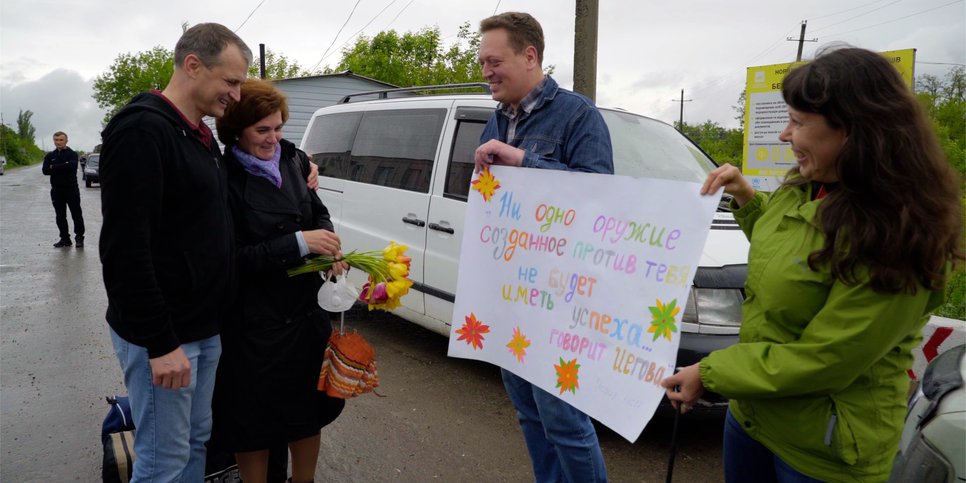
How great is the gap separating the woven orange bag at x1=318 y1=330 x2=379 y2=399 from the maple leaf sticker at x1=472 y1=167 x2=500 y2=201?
2.65 ft

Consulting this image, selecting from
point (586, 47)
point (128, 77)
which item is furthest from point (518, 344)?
point (128, 77)

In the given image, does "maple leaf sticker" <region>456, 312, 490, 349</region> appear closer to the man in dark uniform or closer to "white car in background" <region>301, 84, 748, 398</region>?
"white car in background" <region>301, 84, 748, 398</region>

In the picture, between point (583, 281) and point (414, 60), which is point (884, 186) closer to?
point (583, 281)

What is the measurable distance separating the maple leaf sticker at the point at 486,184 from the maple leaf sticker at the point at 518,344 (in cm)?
53

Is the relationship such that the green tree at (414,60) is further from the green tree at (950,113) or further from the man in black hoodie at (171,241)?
the man in black hoodie at (171,241)

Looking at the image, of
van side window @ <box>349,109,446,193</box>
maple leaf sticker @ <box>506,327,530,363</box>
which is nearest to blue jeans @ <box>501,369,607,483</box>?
maple leaf sticker @ <box>506,327,530,363</box>

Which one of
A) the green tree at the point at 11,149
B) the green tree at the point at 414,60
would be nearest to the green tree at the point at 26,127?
the green tree at the point at 11,149

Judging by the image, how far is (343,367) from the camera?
2613 millimetres

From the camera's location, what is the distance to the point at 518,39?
2.43m

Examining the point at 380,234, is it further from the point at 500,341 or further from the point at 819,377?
the point at 819,377

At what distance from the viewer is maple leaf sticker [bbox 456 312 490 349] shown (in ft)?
8.25

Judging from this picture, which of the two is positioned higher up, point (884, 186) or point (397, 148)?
point (397, 148)

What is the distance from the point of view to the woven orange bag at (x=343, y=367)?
2.61 metres

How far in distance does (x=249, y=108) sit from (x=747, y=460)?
2.05 meters
